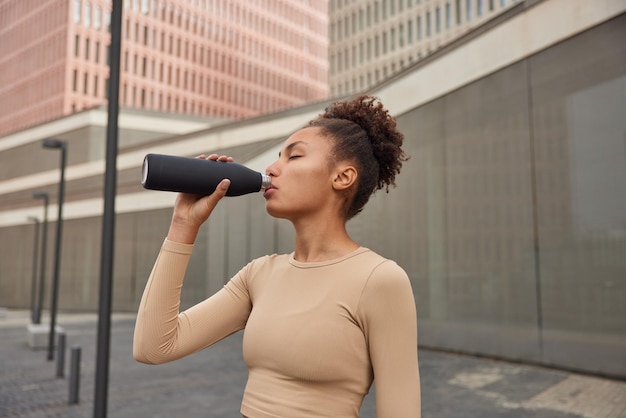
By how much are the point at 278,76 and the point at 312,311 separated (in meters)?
80.7

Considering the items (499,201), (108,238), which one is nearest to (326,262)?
(108,238)

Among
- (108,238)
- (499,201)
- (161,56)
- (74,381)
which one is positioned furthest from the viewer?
(161,56)

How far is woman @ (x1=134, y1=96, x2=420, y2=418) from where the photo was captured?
4.62 ft

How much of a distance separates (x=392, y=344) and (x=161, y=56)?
223ft

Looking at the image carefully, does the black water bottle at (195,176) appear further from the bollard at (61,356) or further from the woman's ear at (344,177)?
the bollard at (61,356)

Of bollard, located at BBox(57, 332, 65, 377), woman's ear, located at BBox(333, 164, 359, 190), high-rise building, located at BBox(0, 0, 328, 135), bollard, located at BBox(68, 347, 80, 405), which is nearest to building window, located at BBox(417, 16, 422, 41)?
high-rise building, located at BBox(0, 0, 328, 135)

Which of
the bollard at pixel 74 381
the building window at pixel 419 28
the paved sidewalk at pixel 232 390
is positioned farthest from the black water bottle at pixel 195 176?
the building window at pixel 419 28

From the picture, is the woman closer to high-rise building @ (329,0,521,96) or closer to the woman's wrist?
the woman's wrist

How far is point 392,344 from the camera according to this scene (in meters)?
1.40

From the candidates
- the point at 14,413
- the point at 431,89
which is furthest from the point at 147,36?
the point at 14,413

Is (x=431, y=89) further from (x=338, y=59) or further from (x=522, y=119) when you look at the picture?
(x=338, y=59)

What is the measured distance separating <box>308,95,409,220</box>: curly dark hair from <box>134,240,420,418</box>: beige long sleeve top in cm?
22

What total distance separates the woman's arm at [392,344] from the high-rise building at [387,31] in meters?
42.4

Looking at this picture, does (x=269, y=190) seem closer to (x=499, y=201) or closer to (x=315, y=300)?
(x=315, y=300)
